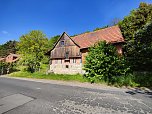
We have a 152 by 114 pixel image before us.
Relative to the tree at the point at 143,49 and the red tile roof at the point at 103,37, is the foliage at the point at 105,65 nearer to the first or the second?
the tree at the point at 143,49

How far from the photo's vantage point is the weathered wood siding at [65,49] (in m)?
28.4

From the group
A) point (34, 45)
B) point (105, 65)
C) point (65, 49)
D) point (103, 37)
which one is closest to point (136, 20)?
point (103, 37)

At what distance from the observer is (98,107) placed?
24.3ft

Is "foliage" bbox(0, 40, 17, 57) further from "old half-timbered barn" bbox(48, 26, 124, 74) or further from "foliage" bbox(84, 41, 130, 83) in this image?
"foliage" bbox(84, 41, 130, 83)

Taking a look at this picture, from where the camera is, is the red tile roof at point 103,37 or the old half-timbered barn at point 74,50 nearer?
the red tile roof at point 103,37

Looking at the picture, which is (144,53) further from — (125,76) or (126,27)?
(126,27)

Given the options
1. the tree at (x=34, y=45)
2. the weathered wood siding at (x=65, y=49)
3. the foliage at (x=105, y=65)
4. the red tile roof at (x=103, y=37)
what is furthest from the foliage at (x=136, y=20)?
the tree at (x=34, y=45)

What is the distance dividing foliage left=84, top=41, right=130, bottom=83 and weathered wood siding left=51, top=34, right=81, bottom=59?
8.41m

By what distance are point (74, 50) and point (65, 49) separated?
2421 mm

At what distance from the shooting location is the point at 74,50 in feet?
93.8

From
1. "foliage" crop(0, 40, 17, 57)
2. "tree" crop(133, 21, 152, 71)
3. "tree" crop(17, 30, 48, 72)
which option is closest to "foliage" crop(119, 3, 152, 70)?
"tree" crop(133, 21, 152, 71)

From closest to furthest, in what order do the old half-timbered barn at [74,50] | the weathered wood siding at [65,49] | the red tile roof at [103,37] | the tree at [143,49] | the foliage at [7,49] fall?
the tree at [143,49] → the red tile roof at [103,37] → the old half-timbered barn at [74,50] → the weathered wood siding at [65,49] → the foliage at [7,49]

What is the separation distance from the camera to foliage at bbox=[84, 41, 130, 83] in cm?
1780

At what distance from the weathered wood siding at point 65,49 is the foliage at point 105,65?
27.6 ft
